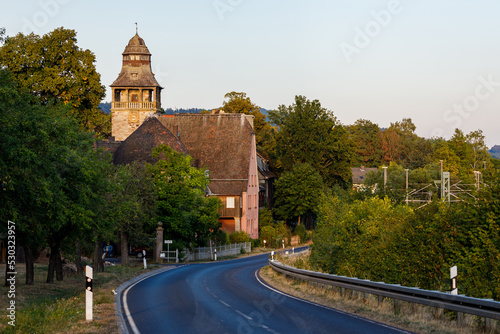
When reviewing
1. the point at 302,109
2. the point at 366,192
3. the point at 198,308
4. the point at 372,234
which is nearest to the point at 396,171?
the point at 302,109

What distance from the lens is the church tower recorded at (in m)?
86.1

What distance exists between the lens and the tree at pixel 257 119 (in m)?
95.5

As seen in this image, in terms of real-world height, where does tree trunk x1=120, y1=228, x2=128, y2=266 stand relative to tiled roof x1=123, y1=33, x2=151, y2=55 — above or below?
below

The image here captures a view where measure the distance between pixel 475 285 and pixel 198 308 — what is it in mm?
7591

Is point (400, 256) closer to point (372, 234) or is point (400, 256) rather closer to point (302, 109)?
point (372, 234)

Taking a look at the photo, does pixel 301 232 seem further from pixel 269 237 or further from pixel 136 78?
pixel 136 78

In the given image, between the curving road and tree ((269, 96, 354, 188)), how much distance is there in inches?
2398

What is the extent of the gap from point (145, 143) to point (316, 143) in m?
28.8

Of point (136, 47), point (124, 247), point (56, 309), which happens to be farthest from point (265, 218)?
point (56, 309)

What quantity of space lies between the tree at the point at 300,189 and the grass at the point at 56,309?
54.6 m

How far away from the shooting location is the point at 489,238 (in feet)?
49.4

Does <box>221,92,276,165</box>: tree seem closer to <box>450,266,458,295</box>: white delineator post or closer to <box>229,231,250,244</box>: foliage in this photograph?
<box>229,231,250,244</box>: foliage

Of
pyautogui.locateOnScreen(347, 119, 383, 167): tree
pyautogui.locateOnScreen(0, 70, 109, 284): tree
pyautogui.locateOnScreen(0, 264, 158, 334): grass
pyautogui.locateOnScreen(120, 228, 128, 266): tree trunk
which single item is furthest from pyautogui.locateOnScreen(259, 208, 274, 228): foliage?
pyautogui.locateOnScreen(347, 119, 383, 167): tree

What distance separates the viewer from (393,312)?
1577cm
